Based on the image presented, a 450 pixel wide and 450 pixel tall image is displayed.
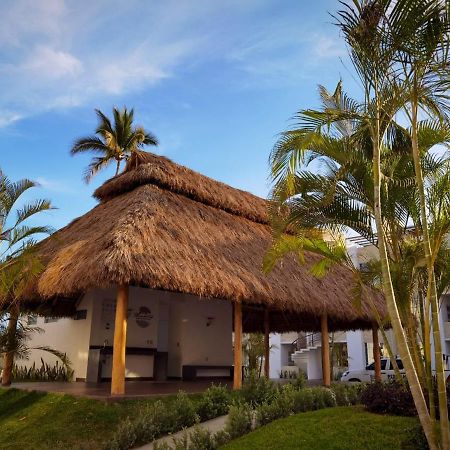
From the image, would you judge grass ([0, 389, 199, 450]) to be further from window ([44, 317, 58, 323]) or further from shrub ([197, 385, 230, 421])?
window ([44, 317, 58, 323])

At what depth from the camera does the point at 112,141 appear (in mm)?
25234

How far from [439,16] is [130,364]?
37.2 feet

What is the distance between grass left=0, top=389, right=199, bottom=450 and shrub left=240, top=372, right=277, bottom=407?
164 centimetres

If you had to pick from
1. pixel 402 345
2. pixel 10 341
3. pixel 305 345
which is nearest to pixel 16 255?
pixel 10 341

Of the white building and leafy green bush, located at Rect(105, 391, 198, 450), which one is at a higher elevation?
the white building

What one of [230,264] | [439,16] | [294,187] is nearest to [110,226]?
[230,264]

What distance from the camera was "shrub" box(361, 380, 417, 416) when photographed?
21.3ft

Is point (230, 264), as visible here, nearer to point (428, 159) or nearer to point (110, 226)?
point (110, 226)

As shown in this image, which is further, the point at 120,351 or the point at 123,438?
the point at 120,351

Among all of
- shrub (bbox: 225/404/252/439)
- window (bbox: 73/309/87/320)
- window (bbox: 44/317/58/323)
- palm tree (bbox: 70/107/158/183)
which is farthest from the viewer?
palm tree (bbox: 70/107/158/183)

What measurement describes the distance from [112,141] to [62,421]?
1899 centimetres

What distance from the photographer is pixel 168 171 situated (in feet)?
43.3

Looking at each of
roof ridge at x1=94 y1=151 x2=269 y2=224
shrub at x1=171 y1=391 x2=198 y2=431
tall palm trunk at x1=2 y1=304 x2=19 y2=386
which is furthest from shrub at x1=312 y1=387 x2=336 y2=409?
tall palm trunk at x1=2 y1=304 x2=19 y2=386

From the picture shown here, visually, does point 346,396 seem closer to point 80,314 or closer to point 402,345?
point 402,345
